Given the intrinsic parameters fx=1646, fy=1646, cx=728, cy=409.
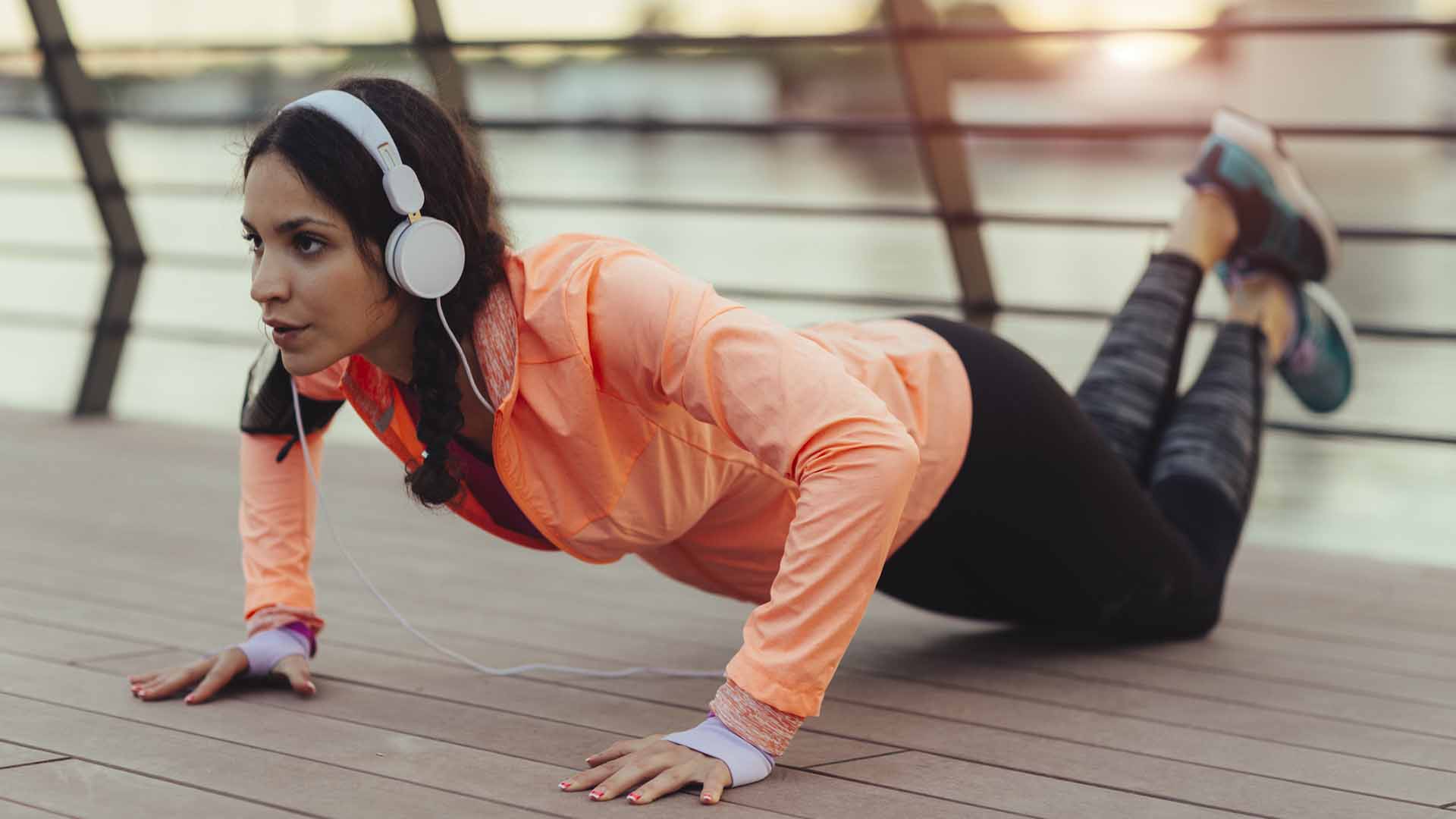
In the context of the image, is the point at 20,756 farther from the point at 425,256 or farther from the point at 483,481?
the point at 425,256

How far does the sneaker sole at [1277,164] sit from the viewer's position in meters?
2.52

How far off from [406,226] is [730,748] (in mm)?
550

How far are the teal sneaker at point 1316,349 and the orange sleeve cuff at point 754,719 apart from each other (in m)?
1.41

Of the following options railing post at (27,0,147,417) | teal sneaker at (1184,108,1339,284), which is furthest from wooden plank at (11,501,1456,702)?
railing post at (27,0,147,417)

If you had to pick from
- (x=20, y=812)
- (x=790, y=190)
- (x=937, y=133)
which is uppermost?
(x=790, y=190)

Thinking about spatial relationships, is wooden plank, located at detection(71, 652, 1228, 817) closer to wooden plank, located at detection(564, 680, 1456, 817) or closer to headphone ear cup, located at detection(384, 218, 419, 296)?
wooden plank, located at detection(564, 680, 1456, 817)

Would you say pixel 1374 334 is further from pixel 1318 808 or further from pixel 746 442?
pixel 746 442

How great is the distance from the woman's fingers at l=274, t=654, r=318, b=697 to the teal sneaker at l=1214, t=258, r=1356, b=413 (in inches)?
60.6

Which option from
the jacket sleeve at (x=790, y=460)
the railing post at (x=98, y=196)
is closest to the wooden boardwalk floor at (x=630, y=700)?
the jacket sleeve at (x=790, y=460)

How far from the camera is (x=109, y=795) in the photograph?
147cm

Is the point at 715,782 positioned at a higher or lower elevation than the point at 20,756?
higher

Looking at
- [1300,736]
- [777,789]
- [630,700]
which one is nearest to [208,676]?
[630,700]

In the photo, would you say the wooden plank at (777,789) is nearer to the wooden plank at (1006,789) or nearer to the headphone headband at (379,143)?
the wooden plank at (1006,789)

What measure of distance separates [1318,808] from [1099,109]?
127ft
